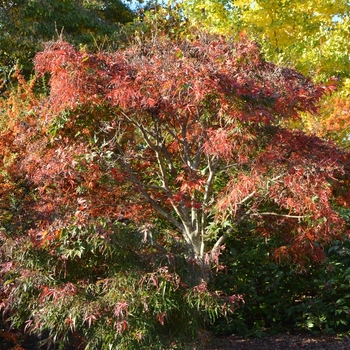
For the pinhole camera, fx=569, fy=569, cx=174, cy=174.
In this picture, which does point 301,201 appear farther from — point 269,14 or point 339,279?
point 269,14

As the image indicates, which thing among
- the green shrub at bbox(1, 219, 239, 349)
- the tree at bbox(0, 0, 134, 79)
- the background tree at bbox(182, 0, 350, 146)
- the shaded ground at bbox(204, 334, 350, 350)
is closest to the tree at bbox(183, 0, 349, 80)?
the background tree at bbox(182, 0, 350, 146)

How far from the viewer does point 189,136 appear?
17.0 ft

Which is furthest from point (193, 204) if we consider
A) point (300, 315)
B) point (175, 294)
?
point (300, 315)

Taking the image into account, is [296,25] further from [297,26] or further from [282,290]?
[282,290]

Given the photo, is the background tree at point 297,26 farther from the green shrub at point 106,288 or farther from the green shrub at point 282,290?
the green shrub at point 106,288

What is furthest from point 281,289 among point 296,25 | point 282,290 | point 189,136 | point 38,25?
point 38,25

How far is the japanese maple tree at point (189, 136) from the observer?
418 centimetres

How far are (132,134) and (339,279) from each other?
293cm

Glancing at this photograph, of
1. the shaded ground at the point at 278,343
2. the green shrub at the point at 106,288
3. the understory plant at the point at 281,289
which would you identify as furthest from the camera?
the understory plant at the point at 281,289

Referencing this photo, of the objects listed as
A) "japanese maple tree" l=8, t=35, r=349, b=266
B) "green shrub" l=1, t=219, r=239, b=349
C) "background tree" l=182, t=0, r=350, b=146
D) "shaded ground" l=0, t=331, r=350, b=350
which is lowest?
"shaded ground" l=0, t=331, r=350, b=350

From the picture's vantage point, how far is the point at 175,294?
14.0 feet

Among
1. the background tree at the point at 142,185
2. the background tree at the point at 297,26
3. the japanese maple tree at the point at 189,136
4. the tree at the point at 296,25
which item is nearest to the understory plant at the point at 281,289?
the japanese maple tree at the point at 189,136

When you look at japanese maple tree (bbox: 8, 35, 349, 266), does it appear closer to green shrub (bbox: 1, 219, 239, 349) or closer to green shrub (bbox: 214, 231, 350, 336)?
green shrub (bbox: 1, 219, 239, 349)

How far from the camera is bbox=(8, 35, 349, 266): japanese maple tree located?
4.18 meters
